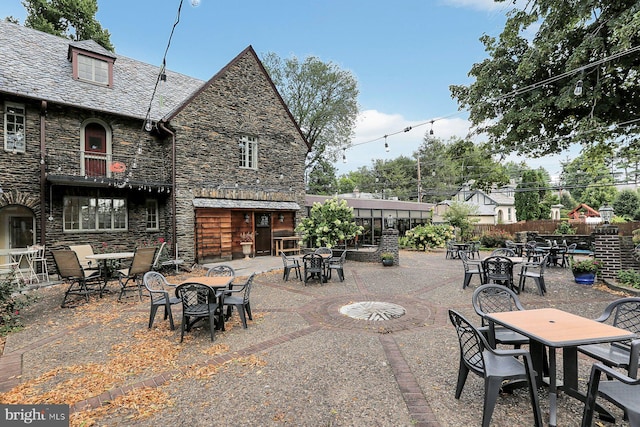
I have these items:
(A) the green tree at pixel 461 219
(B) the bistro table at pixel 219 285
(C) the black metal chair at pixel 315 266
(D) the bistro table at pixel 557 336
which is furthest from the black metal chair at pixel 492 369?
(A) the green tree at pixel 461 219

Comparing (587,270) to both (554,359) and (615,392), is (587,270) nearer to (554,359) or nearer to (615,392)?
(554,359)

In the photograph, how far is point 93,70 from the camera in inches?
450

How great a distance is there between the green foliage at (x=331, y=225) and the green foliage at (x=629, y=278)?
7582mm

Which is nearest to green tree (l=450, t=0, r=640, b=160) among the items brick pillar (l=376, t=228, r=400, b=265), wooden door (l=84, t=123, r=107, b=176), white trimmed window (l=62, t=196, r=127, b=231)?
brick pillar (l=376, t=228, r=400, b=265)

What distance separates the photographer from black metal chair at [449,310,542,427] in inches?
97.7

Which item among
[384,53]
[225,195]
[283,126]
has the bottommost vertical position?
[225,195]

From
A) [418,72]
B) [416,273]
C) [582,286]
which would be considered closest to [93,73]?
[418,72]

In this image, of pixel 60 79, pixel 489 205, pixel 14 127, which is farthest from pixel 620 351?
pixel 489 205

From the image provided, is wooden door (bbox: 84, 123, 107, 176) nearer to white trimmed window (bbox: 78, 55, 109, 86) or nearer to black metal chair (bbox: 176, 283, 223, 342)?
white trimmed window (bbox: 78, 55, 109, 86)

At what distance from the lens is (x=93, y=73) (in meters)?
11.4

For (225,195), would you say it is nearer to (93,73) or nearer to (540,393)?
(93,73)

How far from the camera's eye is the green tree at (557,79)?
758cm

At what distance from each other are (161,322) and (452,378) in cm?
481

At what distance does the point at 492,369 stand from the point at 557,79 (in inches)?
376
